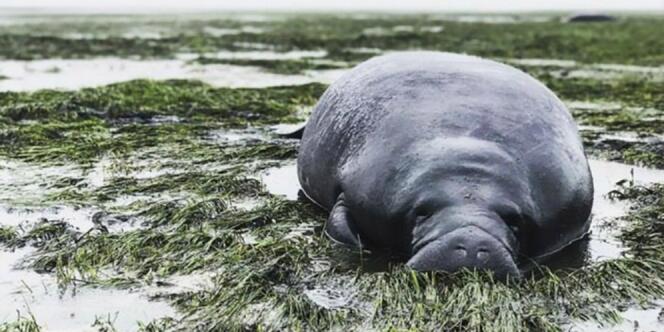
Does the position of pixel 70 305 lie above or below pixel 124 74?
above

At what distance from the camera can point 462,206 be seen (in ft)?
15.2

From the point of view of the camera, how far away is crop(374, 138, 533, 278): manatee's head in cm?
443

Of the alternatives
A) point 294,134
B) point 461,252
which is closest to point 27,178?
point 294,134

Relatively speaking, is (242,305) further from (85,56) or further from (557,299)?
(85,56)

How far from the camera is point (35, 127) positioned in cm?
980

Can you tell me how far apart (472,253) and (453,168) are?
620mm

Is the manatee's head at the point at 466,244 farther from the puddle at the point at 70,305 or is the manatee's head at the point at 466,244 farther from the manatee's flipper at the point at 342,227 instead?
the puddle at the point at 70,305

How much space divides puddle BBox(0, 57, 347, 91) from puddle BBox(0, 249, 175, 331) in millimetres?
10362

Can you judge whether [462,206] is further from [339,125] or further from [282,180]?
[282,180]

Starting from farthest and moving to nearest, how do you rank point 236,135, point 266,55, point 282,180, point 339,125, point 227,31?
point 227,31, point 266,55, point 236,135, point 282,180, point 339,125

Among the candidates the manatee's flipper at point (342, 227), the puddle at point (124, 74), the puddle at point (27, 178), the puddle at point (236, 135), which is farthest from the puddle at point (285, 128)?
the puddle at point (124, 74)

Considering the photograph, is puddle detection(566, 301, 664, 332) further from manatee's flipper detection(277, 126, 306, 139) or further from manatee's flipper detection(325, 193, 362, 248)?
manatee's flipper detection(277, 126, 306, 139)

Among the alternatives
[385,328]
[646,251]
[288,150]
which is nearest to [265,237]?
[385,328]

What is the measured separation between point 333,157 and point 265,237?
2.47 ft
